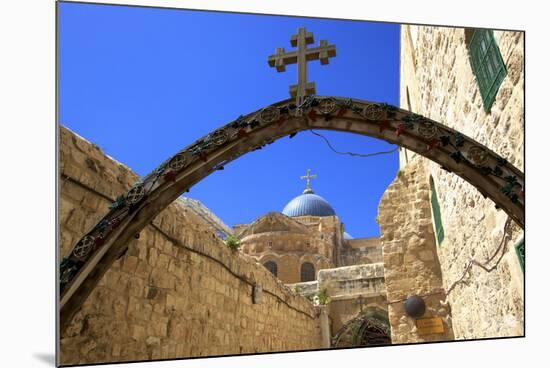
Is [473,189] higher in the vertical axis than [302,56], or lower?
lower

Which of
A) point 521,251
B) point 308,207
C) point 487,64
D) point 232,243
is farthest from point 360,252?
point 487,64

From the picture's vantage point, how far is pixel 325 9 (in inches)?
186

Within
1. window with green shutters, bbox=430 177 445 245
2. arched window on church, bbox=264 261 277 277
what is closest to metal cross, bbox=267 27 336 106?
→ window with green shutters, bbox=430 177 445 245

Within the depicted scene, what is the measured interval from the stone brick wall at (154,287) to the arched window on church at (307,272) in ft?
51.8

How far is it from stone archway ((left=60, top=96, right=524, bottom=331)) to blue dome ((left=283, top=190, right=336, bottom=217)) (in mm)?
27018

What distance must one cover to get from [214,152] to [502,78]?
2.62 meters

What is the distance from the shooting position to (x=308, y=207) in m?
30.8

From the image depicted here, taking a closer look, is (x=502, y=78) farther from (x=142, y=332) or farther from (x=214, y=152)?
(x=142, y=332)

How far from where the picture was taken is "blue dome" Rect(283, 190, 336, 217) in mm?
30562

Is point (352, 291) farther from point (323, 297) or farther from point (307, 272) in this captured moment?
point (307, 272)

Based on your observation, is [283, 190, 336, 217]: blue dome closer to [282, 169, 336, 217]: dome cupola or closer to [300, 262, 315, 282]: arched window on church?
[282, 169, 336, 217]: dome cupola

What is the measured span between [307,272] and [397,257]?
49.5 feet

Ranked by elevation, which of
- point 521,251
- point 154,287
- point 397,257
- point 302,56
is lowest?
point 154,287
